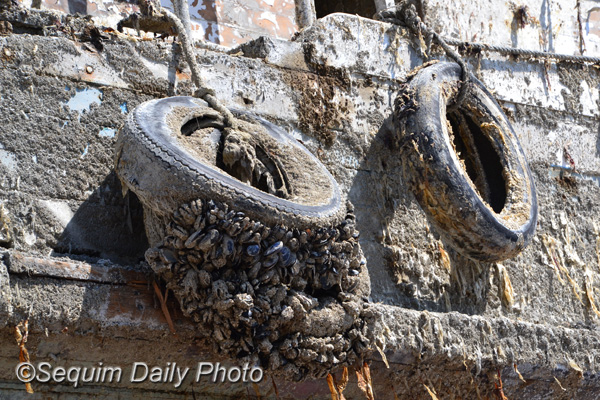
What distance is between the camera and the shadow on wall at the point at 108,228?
3395 millimetres

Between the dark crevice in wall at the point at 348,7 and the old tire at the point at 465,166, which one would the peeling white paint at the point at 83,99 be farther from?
the dark crevice in wall at the point at 348,7

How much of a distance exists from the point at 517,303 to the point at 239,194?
6.32 feet

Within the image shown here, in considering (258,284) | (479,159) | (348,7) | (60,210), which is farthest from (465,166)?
(348,7)

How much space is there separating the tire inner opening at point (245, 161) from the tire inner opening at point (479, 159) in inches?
48.5

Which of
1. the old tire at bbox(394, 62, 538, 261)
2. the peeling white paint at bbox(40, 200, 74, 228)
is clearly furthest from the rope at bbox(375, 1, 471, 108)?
the peeling white paint at bbox(40, 200, 74, 228)

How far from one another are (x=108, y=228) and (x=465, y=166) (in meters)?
1.77

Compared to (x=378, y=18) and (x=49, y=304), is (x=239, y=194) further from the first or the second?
(x=378, y=18)

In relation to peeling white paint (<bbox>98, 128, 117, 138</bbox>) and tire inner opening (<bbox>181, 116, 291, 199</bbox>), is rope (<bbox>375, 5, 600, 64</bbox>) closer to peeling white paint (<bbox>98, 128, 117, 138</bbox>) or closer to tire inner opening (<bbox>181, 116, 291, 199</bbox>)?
tire inner opening (<bbox>181, 116, 291, 199</bbox>)

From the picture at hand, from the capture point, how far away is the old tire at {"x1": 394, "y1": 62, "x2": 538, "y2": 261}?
3953 millimetres

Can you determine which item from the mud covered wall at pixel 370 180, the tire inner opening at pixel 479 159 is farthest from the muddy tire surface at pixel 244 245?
the tire inner opening at pixel 479 159

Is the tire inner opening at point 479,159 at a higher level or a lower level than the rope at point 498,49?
lower

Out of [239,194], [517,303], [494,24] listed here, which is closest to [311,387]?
[239,194]

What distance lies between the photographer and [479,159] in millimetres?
4469

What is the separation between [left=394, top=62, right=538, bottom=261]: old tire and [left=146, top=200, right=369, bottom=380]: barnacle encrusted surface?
2.64ft
